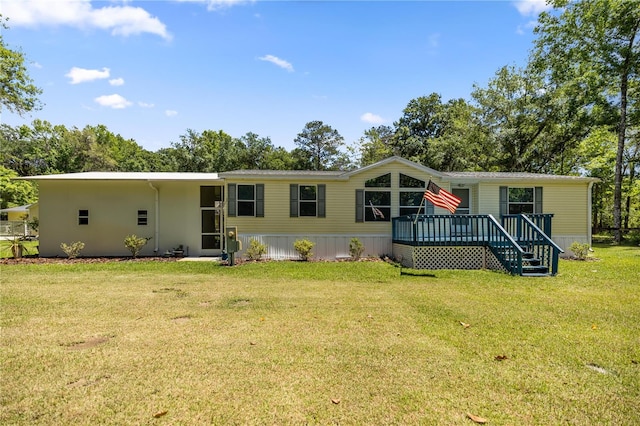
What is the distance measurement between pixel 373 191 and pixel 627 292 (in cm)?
773

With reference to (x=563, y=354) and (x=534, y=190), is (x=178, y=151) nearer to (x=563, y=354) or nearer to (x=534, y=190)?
(x=534, y=190)

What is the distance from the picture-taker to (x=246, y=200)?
500 inches

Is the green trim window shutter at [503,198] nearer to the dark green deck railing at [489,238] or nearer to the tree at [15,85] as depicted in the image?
the dark green deck railing at [489,238]

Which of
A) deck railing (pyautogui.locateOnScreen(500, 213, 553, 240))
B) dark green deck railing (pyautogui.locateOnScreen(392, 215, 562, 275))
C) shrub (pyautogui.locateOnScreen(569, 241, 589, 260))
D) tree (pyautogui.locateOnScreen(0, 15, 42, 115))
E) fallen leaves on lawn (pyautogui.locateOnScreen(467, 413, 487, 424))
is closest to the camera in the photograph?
fallen leaves on lawn (pyautogui.locateOnScreen(467, 413, 487, 424))

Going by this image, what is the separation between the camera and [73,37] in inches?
386

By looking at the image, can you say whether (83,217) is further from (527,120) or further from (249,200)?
(527,120)

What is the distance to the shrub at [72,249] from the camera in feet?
39.3

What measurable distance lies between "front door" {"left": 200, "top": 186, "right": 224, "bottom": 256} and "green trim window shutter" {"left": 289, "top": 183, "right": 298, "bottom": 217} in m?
2.76

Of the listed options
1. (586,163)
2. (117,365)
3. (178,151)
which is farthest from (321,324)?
(178,151)

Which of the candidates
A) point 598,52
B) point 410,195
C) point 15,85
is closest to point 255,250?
point 410,195

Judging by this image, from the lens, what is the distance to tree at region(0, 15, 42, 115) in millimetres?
19016

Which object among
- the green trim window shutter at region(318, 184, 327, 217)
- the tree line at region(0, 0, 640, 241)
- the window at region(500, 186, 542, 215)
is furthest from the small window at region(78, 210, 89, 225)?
the window at region(500, 186, 542, 215)

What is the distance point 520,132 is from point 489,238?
724 inches

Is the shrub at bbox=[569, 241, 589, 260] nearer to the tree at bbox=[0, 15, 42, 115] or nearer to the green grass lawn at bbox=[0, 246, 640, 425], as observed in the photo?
the green grass lawn at bbox=[0, 246, 640, 425]
